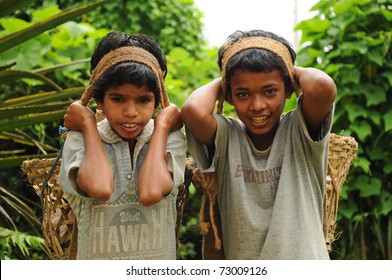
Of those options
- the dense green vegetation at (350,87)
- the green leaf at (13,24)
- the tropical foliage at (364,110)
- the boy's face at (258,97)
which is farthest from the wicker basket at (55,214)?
the tropical foliage at (364,110)

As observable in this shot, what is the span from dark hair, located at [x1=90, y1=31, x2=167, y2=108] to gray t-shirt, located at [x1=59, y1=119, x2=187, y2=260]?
177 mm

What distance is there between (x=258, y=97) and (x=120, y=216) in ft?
1.79

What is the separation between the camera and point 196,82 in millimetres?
4324

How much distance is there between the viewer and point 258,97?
1.86 meters

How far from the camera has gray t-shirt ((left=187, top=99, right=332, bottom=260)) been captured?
1.84 m

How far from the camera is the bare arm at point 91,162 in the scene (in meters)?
1.73

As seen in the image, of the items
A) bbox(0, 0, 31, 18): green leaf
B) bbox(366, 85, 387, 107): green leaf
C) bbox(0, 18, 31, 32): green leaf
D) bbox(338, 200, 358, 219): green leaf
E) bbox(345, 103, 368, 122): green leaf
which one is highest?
bbox(0, 18, 31, 32): green leaf

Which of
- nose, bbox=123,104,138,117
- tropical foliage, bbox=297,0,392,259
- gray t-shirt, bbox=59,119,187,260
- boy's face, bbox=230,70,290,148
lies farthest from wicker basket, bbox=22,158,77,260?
tropical foliage, bbox=297,0,392,259

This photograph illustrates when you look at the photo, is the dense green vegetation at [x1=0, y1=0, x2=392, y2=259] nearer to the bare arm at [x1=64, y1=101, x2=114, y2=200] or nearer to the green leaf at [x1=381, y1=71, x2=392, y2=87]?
the green leaf at [x1=381, y1=71, x2=392, y2=87]

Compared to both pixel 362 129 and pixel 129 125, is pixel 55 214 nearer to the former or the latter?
pixel 129 125

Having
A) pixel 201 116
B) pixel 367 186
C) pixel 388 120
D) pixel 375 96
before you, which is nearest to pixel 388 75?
pixel 375 96

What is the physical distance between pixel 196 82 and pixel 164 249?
8.49ft

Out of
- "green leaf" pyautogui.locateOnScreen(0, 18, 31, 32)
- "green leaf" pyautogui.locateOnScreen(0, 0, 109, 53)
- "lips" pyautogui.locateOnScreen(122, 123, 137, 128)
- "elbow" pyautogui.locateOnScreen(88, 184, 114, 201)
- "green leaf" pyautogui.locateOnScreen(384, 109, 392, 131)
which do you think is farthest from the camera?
"green leaf" pyautogui.locateOnScreen(0, 18, 31, 32)
